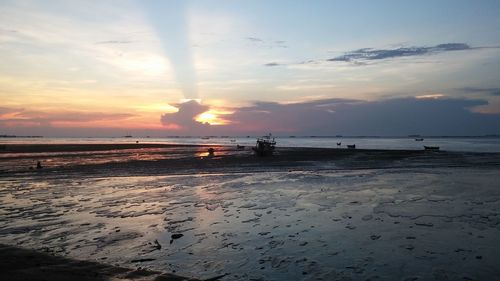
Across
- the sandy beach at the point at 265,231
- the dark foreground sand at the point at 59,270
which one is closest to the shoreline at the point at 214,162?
the sandy beach at the point at 265,231

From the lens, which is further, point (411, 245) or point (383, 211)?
point (383, 211)

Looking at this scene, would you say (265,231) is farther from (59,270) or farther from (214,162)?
(214,162)

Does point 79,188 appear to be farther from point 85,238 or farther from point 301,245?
point 301,245

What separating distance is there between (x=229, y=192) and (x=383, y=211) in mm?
8776

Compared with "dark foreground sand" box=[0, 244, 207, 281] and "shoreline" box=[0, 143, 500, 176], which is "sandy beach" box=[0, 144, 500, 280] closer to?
"dark foreground sand" box=[0, 244, 207, 281]

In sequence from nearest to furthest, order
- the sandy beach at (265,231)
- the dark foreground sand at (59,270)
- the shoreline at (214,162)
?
1. the dark foreground sand at (59,270)
2. the sandy beach at (265,231)
3. the shoreline at (214,162)

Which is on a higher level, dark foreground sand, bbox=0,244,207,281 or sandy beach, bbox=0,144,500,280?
dark foreground sand, bbox=0,244,207,281

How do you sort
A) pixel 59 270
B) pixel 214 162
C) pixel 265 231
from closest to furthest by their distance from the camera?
pixel 59 270, pixel 265 231, pixel 214 162

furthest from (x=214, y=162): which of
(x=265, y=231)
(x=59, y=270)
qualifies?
(x=59, y=270)

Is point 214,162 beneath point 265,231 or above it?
above

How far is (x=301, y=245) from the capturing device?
11.4 meters

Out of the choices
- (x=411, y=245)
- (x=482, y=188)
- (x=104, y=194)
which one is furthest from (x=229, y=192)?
(x=482, y=188)

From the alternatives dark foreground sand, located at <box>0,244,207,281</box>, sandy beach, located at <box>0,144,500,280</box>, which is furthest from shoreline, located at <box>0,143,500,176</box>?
dark foreground sand, located at <box>0,244,207,281</box>

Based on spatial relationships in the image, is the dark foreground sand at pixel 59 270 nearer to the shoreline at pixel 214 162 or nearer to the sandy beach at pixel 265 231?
the sandy beach at pixel 265 231
